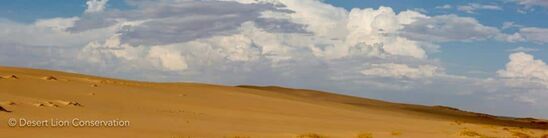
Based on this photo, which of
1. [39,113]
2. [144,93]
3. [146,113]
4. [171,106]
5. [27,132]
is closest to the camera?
[27,132]

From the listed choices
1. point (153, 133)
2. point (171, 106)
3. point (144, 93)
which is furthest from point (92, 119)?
point (144, 93)

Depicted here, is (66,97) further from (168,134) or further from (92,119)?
(168,134)

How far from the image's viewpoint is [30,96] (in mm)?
28531

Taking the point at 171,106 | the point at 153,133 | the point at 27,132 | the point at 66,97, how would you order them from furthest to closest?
the point at 171,106 < the point at 66,97 < the point at 153,133 < the point at 27,132

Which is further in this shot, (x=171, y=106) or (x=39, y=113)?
(x=171, y=106)

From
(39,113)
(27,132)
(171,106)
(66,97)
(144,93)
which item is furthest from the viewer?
(144,93)

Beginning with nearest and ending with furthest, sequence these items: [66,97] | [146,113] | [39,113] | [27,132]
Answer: [27,132] < [39,113] < [146,113] < [66,97]

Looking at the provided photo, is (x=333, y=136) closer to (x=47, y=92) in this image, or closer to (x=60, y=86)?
(x=47, y=92)

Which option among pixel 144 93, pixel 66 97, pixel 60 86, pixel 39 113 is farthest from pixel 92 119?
pixel 144 93

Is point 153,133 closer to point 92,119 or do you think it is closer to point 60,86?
point 92,119

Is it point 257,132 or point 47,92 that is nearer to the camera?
point 257,132

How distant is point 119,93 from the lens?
115ft

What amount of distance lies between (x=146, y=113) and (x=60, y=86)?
28.4 ft

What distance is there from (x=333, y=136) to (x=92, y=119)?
9.17 meters
